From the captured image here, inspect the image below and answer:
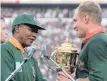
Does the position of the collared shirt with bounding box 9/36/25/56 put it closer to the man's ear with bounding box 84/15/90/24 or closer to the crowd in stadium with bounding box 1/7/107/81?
the man's ear with bounding box 84/15/90/24

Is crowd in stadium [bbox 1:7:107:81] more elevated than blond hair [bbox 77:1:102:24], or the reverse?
blond hair [bbox 77:1:102:24]

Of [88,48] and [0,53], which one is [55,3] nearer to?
[0,53]

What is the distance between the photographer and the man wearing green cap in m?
2.62

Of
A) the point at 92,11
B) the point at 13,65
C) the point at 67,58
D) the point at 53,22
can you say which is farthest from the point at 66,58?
the point at 53,22

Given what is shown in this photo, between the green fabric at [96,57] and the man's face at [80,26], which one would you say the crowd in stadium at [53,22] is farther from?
the green fabric at [96,57]

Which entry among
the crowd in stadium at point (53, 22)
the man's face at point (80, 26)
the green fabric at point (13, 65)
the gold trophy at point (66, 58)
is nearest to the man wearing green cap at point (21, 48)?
the green fabric at point (13, 65)

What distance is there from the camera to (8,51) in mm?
2643

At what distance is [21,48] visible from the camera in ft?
9.02

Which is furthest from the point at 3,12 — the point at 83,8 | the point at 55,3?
the point at 83,8

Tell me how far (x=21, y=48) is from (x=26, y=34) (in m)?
0.11

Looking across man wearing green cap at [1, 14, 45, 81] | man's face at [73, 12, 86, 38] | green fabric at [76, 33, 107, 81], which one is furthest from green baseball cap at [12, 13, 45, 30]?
green fabric at [76, 33, 107, 81]

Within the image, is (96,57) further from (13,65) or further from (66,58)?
(13,65)

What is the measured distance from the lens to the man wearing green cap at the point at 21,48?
2.62 metres

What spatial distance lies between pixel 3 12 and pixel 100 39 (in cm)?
486
